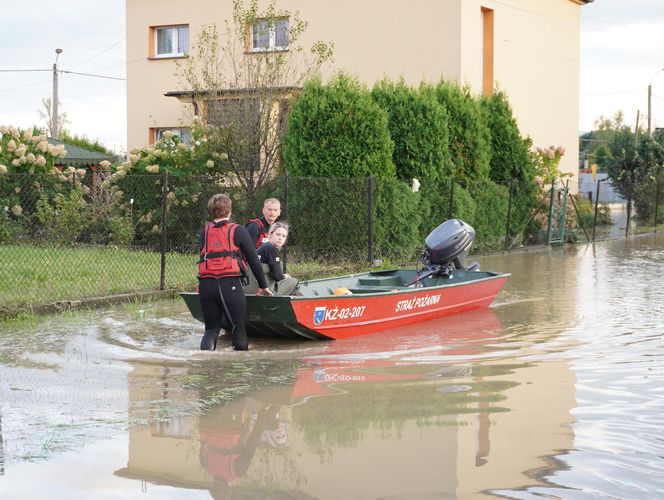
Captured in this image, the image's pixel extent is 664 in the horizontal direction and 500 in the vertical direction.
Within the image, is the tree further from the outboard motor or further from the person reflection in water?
the person reflection in water

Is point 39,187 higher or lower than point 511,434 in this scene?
higher

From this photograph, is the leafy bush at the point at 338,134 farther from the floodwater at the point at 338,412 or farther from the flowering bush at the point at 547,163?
the flowering bush at the point at 547,163

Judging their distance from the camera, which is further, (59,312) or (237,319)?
(59,312)

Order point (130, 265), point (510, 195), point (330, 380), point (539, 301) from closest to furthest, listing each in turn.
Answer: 1. point (330, 380)
2. point (539, 301)
3. point (130, 265)
4. point (510, 195)

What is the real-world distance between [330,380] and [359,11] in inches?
871

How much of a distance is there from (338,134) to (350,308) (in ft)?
30.9

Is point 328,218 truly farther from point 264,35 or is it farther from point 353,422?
point 353,422

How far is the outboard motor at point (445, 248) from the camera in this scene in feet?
→ 49.7

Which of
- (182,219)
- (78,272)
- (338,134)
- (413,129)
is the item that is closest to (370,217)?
(338,134)

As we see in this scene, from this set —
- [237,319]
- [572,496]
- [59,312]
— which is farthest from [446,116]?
[572,496]

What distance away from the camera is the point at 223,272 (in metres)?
11.0

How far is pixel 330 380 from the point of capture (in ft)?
32.1

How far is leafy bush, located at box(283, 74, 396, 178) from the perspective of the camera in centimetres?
2103

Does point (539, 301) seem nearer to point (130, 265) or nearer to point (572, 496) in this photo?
point (130, 265)
